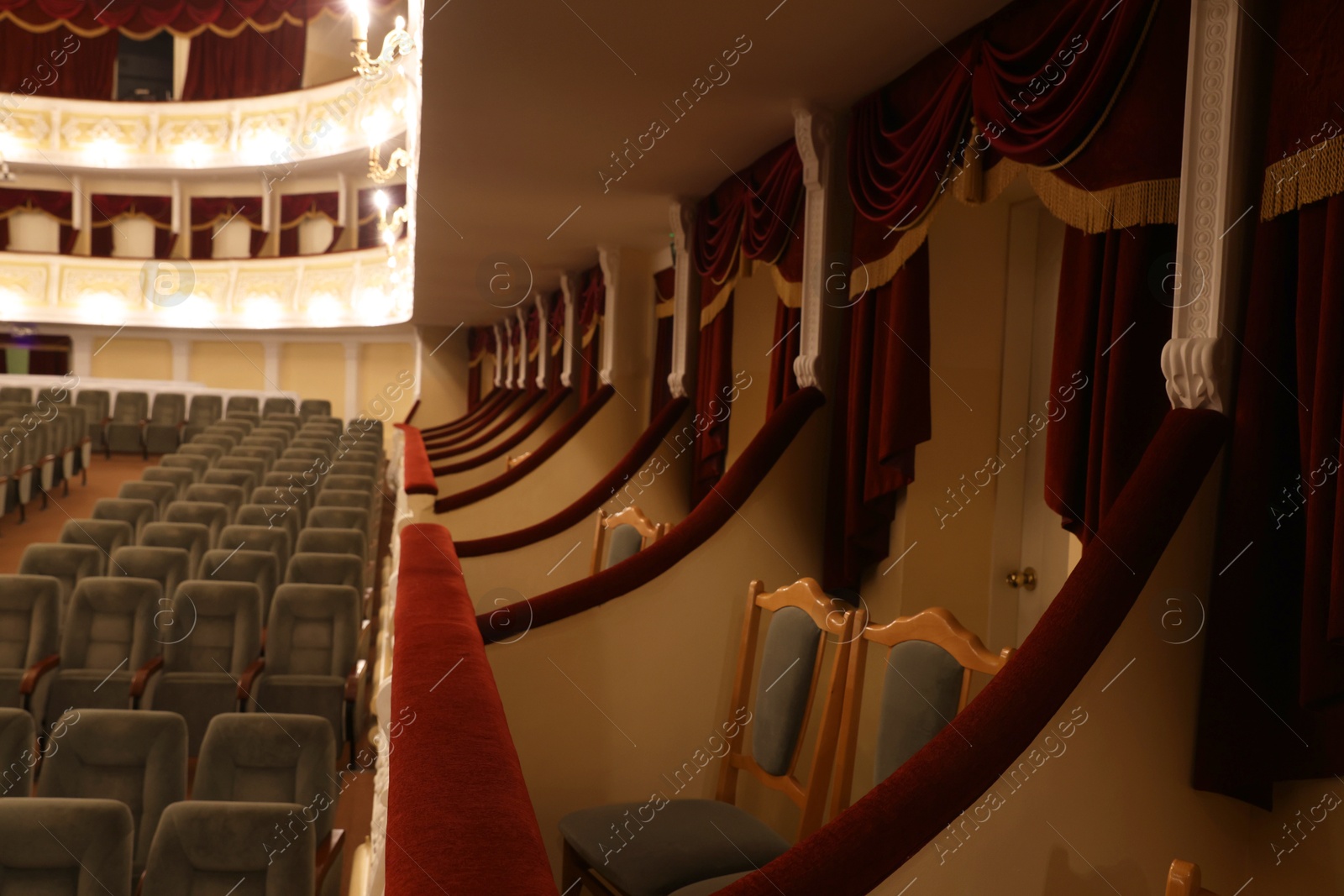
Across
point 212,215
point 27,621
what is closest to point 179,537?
point 27,621

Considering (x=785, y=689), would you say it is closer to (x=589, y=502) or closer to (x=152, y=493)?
(x=589, y=502)

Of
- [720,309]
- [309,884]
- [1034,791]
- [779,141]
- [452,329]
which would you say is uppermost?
[452,329]

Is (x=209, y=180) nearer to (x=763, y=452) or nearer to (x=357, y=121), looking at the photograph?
(x=357, y=121)

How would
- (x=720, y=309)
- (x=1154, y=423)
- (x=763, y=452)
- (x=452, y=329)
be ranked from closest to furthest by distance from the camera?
(x=1154, y=423) < (x=763, y=452) < (x=720, y=309) < (x=452, y=329)

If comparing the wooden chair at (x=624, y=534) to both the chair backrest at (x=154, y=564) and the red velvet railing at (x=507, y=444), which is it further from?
the red velvet railing at (x=507, y=444)

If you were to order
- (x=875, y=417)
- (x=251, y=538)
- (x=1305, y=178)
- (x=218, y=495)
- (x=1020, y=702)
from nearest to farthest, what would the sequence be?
(x=1020, y=702), (x=1305, y=178), (x=875, y=417), (x=251, y=538), (x=218, y=495)

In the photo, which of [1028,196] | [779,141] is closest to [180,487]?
[779,141]

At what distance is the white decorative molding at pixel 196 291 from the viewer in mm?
14281

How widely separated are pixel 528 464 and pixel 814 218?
8.08 ft

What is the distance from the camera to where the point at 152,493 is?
6078 millimetres

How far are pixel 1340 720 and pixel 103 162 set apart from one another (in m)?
17.7

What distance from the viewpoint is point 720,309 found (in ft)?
14.2

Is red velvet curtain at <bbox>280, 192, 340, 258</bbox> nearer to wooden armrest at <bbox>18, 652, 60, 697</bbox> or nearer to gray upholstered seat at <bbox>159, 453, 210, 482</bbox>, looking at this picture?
gray upholstered seat at <bbox>159, 453, 210, 482</bbox>

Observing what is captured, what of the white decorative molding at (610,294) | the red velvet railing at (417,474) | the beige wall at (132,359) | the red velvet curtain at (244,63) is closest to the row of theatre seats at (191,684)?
the red velvet railing at (417,474)
